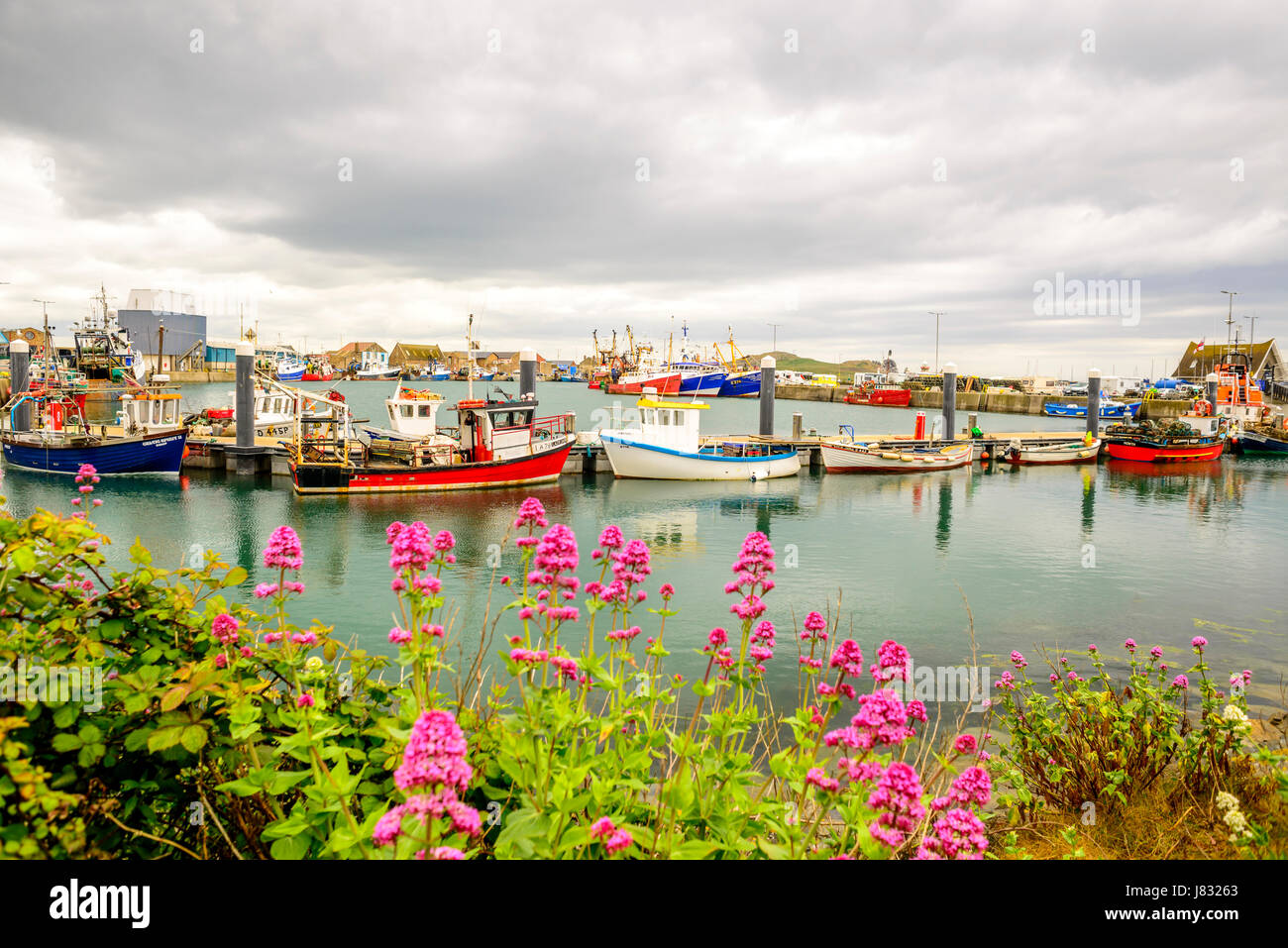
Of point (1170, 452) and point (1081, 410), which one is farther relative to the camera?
point (1081, 410)

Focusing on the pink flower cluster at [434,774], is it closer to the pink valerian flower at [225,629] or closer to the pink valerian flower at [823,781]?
the pink valerian flower at [823,781]

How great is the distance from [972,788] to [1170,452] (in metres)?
46.4

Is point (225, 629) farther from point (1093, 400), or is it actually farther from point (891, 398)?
point (891, 398)

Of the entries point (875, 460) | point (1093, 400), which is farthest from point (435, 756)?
point (1093, 400)

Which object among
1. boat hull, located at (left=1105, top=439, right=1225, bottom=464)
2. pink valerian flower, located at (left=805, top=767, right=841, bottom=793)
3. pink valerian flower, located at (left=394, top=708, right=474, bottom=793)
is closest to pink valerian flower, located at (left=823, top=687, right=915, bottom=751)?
pink valerian flower, located at (left=805, top=767, right=841, bottom=793)

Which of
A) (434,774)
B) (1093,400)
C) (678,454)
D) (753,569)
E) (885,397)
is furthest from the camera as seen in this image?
(885,397)

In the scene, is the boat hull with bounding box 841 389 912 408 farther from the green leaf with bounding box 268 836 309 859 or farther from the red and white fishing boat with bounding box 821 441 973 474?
the green leaf with bounding box 268 836 309 859

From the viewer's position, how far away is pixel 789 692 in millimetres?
8719

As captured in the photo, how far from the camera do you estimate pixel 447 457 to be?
25859 mm

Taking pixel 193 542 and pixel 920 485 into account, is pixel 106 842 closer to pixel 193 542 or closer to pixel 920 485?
pixel 193 542

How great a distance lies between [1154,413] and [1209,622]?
73.5 m

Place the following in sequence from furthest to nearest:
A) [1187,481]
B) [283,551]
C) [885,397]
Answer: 1. [885,397]
2. [1187,481]
3. [283,551]

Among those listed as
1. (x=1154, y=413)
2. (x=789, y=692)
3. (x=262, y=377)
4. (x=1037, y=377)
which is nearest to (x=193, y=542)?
(x=789, y=692)
